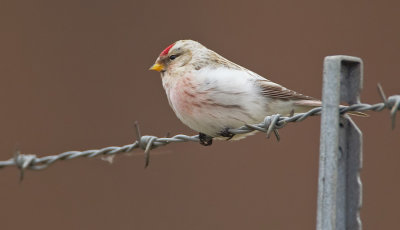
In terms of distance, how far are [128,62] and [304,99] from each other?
3.38m

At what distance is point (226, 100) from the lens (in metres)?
3.55

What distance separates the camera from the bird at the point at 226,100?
11.6 ft

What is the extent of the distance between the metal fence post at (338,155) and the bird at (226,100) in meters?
1.25

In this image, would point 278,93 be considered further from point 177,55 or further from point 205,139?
point 177,55

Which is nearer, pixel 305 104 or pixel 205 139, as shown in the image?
pixel 305 104

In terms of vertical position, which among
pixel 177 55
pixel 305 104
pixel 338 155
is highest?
pixel 177 55

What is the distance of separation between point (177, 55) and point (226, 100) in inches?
27.2

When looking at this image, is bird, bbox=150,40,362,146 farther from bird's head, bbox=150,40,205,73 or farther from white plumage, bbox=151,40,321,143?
bird's head, bbox=150,40,205,73

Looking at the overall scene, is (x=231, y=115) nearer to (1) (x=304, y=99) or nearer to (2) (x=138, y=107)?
(1) (x=304, y=99)

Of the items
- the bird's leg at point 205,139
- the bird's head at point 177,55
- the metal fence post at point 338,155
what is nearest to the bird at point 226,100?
the bird's leg at point 205,139

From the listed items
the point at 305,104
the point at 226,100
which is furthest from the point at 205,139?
the point at 305,104

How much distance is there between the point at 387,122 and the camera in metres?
5.54

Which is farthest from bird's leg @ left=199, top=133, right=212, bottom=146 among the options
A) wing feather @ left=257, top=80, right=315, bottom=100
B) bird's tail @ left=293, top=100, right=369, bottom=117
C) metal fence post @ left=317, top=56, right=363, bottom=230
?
metal fence post @ left=317, top=56, right=363, bottom=230

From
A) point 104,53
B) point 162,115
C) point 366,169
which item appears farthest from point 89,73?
point 366,169
